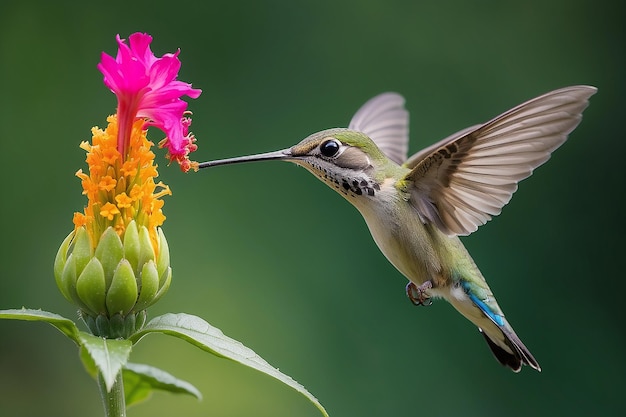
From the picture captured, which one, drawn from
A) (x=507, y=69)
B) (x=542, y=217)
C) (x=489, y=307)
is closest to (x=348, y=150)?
(x=489, y=307)

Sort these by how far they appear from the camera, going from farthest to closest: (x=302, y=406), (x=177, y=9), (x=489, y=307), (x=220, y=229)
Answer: (x=177, y=9), (x=220, y=229), (x=302, y=406), (x=489, y=307)

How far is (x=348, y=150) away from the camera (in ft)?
7.44

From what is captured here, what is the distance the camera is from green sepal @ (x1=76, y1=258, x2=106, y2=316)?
1.46 metres

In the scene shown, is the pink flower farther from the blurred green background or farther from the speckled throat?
the blurred green background

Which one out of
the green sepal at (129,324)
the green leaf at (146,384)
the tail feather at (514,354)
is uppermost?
the green sepal at (129,324)

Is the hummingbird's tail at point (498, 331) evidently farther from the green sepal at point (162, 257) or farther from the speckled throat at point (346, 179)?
the green sepal at point (162, 257)

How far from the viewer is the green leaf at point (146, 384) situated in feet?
4.17

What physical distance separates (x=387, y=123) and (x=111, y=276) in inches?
68.1

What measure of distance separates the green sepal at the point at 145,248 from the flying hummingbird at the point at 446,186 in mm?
516

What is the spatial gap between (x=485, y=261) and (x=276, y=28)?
1687 millimetres

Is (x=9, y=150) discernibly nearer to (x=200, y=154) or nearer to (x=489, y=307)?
(x=200, y=154)

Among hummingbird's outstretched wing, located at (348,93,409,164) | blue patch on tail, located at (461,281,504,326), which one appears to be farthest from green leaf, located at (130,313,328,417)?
hummingbird's outstretched wing, located at (348,93,409,164)

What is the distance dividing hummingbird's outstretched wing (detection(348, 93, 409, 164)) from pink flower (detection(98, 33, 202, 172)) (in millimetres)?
1434

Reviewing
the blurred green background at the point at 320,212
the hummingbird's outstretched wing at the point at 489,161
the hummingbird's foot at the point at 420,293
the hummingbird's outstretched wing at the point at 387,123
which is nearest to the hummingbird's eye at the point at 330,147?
the hummingbird's outstretched wing at the point at 489,161
